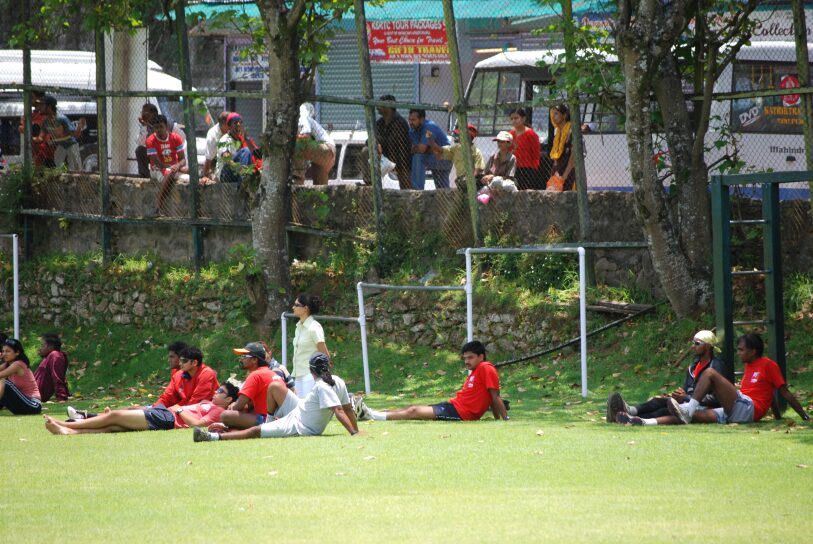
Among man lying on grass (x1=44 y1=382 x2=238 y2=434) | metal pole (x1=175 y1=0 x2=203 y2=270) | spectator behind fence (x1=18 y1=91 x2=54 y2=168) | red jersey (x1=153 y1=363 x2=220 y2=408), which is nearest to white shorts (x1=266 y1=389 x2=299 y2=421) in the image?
man lying on grass (x1=44 y1=382 x2=238 y2=434)

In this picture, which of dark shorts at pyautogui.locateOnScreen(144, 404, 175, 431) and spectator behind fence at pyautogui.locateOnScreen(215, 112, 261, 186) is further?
spectator behind fence at pyautogui.locateOnScreen(215, 112, 261, 186)

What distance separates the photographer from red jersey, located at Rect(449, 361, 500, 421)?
40.0 ft

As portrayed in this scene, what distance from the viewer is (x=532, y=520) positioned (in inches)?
290

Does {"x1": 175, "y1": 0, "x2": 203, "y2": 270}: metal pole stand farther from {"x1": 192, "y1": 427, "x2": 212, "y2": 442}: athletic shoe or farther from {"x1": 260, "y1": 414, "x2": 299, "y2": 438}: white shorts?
{"x1": 192, "y1": 427, "x2": 212, "y2": 442}: athletic shoe

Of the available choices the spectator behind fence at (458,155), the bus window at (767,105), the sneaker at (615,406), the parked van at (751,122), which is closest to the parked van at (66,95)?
the spectator behind fence at (458,155)

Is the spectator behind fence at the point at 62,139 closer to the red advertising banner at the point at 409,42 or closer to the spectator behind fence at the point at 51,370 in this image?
the spectator behind fence at the point at 51,370

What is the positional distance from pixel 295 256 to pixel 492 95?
4.72 metres

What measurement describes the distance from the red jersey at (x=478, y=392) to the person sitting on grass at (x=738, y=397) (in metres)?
1.70

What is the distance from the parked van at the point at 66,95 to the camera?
2247 centimetres

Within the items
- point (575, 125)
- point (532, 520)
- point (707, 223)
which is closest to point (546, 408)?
point (707, 223)

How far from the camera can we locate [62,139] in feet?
70.6

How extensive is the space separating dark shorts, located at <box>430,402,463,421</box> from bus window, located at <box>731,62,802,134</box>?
25.5 ft

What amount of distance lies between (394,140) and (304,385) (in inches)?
241

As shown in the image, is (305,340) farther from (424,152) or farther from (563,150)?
(424,152)
